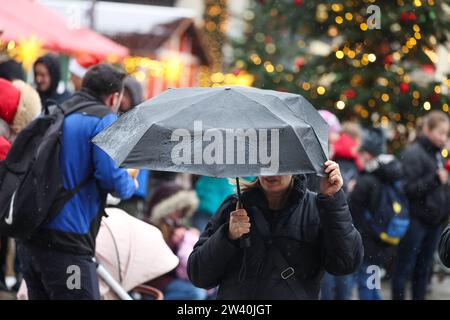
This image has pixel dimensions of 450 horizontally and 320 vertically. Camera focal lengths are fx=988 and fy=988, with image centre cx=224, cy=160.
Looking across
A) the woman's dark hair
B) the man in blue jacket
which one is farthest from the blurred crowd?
the man in blue jacket

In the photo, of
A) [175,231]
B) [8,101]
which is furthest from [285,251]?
[175,231]

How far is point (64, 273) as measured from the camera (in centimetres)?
550

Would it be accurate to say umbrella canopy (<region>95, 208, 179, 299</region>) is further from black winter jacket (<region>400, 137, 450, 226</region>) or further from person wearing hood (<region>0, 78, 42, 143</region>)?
black winter jacket (<region>400, 137, 450, 226</region>)

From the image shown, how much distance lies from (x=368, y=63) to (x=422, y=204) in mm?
2296

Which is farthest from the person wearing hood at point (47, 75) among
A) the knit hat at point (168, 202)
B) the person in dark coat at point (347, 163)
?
the person in dark coat at point (347, 163)

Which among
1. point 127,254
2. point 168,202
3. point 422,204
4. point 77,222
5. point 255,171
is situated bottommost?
point 422,204

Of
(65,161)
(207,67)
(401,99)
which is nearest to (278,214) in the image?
(65,161)

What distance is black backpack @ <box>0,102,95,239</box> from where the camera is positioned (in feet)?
17.7

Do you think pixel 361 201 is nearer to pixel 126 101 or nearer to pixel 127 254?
pixel 126 101

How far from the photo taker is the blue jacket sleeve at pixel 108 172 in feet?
18.1

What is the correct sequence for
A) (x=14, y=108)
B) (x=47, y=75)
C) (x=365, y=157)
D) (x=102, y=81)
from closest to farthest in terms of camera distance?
(x=102, y=81) < (x=14, y=108) < (x=47, y=75) < (x=365, y=157)

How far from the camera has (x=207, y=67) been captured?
83.6 feet
